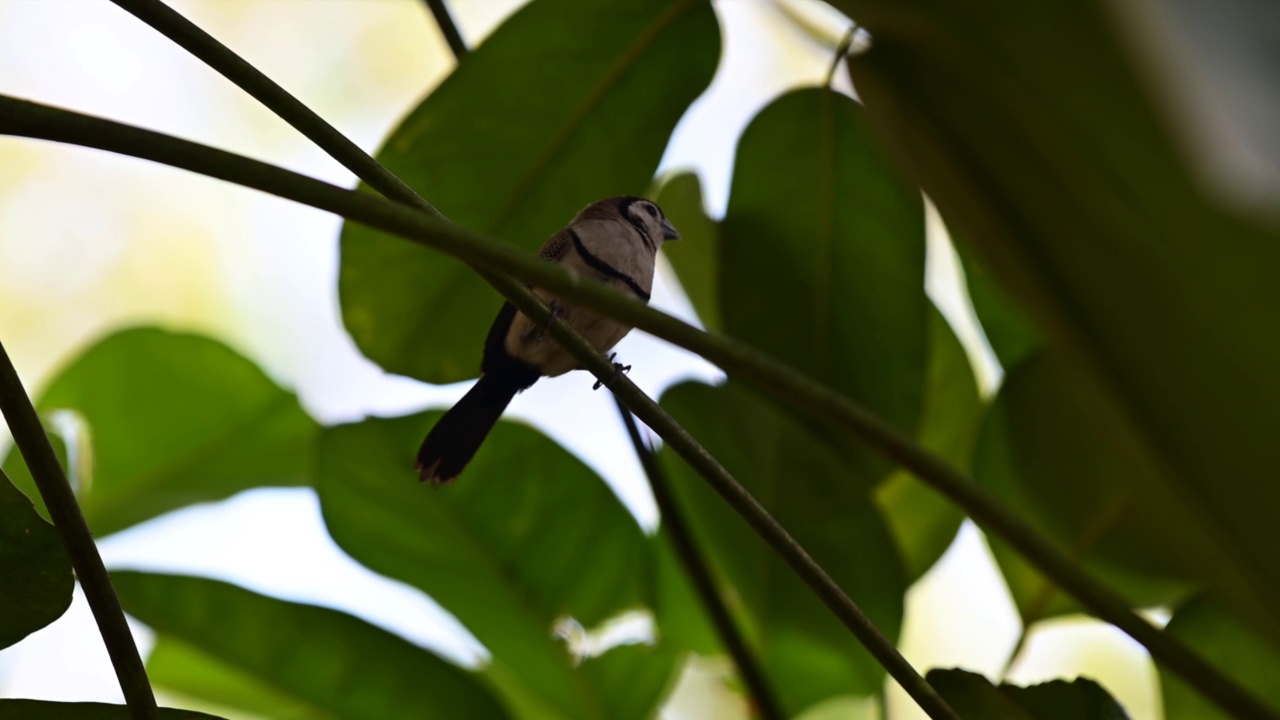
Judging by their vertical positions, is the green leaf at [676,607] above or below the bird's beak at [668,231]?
below

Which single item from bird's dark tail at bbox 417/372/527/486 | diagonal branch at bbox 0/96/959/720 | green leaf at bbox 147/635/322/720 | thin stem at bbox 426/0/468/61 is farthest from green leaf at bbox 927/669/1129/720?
green leaf at bbox 147/635/322/720

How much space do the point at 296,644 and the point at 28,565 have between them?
2.35ft

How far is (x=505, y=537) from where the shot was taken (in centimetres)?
155

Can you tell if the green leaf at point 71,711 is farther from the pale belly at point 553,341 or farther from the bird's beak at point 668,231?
the bird's beak at point 668,231

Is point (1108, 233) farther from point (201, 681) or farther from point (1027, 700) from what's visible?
point (201, 681)

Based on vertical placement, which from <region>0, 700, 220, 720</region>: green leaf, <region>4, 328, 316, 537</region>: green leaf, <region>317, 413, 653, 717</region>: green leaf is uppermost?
<region>4, 328, 316, 537</region>: green leaf

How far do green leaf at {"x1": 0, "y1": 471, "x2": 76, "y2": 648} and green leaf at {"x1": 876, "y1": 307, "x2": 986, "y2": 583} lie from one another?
110 cm

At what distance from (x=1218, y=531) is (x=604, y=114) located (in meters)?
1.01

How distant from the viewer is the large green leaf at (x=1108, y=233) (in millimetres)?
469

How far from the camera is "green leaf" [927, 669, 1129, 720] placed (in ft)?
3.02

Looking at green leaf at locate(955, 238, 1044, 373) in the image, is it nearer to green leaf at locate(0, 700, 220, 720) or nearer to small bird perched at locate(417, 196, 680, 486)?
small bird perched at locate(417, 196, 680, 486)

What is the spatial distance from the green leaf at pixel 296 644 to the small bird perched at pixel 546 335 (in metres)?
0.27

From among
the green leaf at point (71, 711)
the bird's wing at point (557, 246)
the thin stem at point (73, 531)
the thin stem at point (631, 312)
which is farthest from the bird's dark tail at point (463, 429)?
the thin stem at point (631, 312)

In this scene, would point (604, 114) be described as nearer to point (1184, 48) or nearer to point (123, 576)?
point (123, 576)
